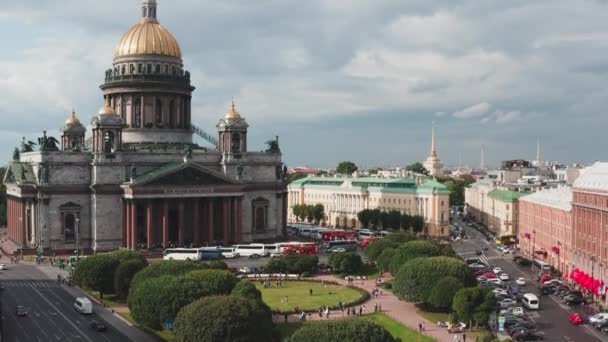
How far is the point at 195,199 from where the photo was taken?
123 m

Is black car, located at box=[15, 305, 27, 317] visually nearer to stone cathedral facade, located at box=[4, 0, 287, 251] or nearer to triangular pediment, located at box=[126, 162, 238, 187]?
stone cathedral facade, located at box=[4, 0, 287, 251]

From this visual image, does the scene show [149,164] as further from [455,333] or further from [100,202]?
[455,333]

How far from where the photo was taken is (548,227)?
115 m

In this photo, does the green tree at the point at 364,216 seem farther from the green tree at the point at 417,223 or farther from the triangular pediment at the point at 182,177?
the triangular pediment at the point at 182,177

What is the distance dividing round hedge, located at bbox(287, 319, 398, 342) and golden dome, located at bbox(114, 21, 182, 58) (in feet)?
304

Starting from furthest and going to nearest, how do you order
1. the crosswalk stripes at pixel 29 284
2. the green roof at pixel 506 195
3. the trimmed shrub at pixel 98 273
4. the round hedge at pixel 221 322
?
the green roof at pixel 506 195 < the crosswalk stripes at pixel 29 284 < the trimmed shrub at pixel 98 273 < the round hedge at pixel 221 322

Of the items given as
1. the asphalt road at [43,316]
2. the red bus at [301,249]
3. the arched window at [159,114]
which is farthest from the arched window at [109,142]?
the red bus at [301,249]

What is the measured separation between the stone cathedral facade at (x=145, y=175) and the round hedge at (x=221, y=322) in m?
60.9

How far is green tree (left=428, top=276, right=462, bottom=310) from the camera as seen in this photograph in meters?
74.4

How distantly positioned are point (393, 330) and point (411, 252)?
22856mm

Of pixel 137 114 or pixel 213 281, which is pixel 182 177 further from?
pixel 213 281

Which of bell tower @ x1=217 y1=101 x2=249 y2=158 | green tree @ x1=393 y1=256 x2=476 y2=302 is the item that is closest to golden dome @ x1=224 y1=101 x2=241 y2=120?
bell tower @ x1=217 y1=101 x2=249 y2=158

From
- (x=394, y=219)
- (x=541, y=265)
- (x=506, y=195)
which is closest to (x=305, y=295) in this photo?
(x=541, y=265)

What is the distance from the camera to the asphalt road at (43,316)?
64.9 meters
